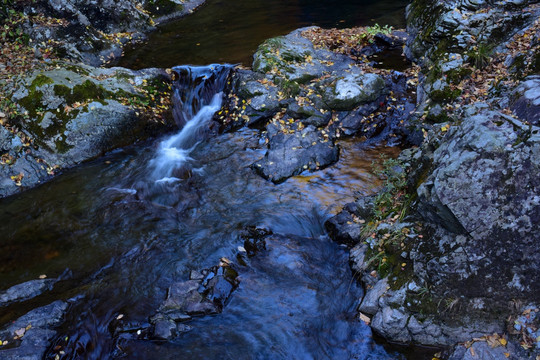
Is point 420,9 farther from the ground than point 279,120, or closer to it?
farther from the ground

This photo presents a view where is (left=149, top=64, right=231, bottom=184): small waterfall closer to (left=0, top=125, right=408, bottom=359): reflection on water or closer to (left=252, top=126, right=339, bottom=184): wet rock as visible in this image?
(left=0, top=125, right=408, bottom=359): reflection on water

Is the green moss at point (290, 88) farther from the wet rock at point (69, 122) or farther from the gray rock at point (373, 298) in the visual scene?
the gray rock at point (373, 298)

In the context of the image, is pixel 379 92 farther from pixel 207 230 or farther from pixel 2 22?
pixel 2 22

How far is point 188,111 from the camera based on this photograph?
33.9 ft

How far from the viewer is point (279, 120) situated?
916cm

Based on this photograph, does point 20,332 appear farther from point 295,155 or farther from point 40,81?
point 40,81

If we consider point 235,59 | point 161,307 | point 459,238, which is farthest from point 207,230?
point 235,59

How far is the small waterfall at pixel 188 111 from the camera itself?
863cm

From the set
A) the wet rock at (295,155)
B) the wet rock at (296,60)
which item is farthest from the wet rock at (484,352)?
the wet rock at (296,60)

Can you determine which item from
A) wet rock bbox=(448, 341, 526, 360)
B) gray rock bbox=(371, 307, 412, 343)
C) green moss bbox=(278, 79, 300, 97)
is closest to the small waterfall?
green moss bbox=(278, 79, 300, 97)

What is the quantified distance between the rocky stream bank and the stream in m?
0.24

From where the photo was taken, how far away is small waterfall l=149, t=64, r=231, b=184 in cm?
863

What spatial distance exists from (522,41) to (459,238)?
18.5ft

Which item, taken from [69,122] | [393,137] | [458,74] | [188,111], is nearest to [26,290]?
[69,122]
